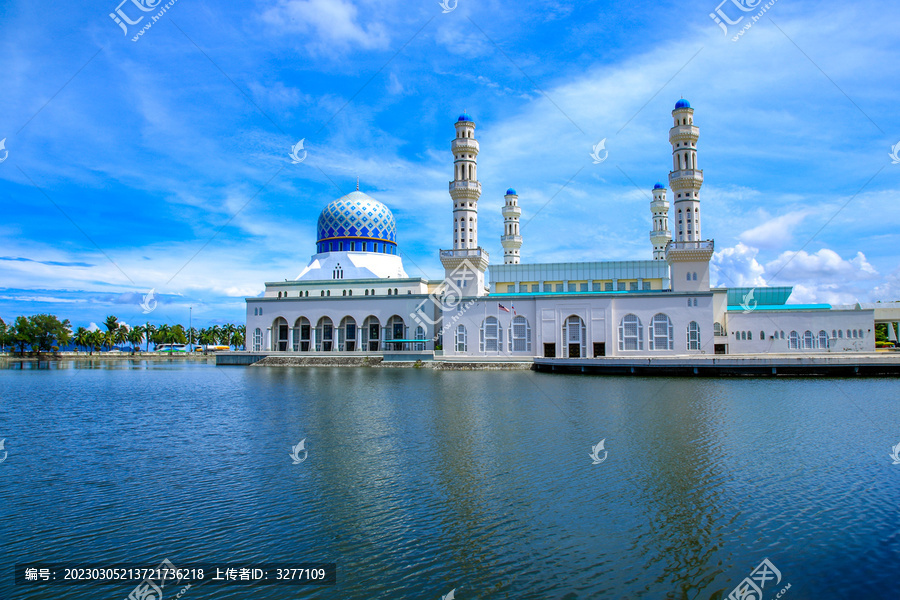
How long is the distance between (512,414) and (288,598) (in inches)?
633

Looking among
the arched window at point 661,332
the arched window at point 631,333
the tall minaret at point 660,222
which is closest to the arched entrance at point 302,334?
the arched window at point 631,333

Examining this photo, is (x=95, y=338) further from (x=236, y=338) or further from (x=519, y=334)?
(x=519, y=334)

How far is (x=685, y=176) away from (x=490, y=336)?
85.3 ft

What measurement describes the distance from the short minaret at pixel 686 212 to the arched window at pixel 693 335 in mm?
3651

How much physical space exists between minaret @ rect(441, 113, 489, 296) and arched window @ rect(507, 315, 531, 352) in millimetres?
5527

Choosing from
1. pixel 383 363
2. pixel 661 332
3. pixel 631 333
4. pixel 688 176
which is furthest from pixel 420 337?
pixel 688 176

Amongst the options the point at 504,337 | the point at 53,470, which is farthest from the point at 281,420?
the point at 504,337

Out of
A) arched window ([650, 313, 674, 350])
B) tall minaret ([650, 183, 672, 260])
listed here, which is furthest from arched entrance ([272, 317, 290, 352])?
tall minaret ([650, 183, 672, 260])

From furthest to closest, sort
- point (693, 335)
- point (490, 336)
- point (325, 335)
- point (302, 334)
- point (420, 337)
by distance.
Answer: point (302, 334)
point (325, 335)
point (420, 337)
point (490, 336)
point (693, 335)

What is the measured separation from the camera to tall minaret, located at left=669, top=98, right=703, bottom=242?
56719mm

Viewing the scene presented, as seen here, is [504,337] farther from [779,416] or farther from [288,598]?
[288,598]

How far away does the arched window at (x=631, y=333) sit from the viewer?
56312 mm

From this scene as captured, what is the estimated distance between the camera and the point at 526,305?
59000mm

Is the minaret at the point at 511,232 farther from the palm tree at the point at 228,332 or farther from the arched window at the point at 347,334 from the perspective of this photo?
the palm tree at the point at 228,332
